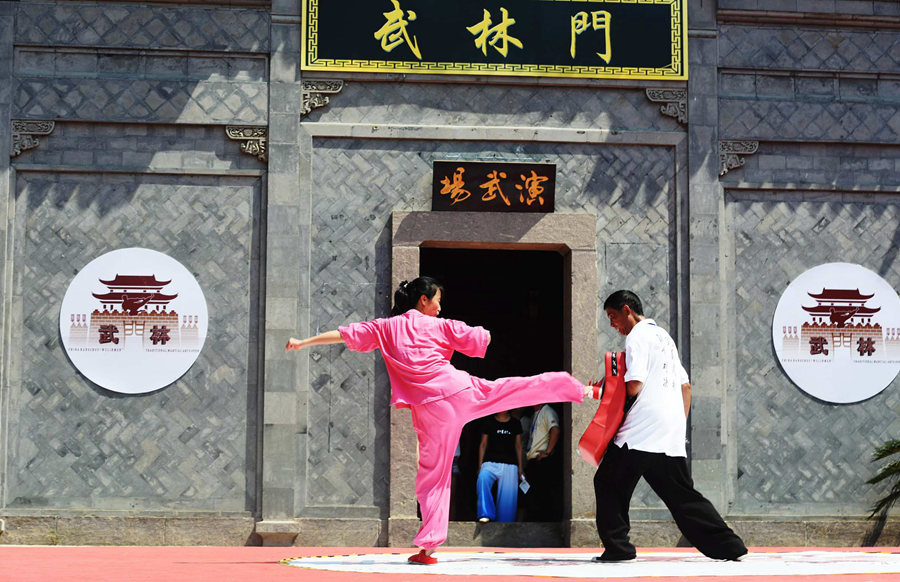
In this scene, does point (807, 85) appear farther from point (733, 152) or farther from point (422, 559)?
point (422, 559)

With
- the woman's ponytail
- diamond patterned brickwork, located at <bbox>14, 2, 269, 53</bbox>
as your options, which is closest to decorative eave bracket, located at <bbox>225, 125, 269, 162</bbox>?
diamond patterned brickwork, located at <bbox>14, 2, 269, 53</bbox>

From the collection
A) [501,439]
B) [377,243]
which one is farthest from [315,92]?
[501,439]

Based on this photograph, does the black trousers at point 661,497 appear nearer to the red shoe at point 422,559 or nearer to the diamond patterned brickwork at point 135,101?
the red shoe at point 422,559

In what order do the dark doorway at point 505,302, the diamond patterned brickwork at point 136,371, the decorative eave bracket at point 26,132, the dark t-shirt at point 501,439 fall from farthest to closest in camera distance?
the dark doorway at point 505,302 < the dark t-shirt at point 501,439 < the decorative eave bracket at point 26,132 < the diamond patterned brickwork at point 136,371

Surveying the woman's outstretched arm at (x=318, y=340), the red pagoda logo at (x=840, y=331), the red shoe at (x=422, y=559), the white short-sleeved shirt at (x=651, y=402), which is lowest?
the red shoe at (x=422, y=559)

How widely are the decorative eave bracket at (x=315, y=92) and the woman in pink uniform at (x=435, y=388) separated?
149 inches

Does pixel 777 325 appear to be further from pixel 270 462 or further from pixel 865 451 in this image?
pixel 270 462

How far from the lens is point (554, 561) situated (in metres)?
7.49

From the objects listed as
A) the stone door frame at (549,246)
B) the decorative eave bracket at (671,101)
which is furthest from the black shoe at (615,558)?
the decorative eave bracket at (671,101)

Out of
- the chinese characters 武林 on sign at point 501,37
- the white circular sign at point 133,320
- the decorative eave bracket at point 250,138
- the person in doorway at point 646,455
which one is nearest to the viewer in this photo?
the person in doorway at point 646,455

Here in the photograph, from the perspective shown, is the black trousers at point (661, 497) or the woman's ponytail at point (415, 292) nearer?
the black trousers at point (661, 497)

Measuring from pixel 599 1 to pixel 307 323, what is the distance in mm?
3873

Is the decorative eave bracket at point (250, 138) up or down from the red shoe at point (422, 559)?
up

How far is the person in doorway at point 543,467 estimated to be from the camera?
11078 millimetres
